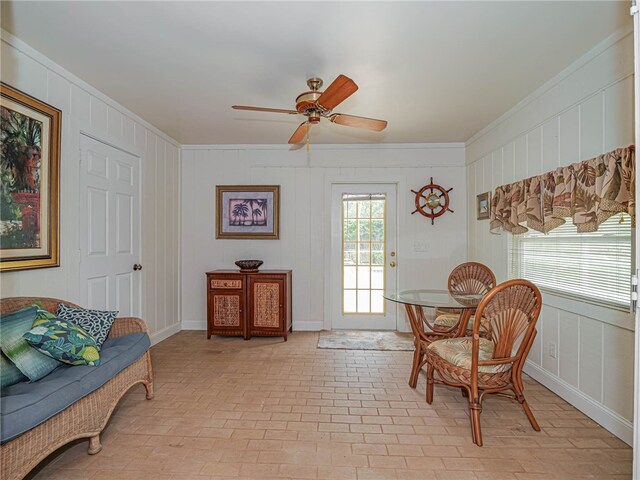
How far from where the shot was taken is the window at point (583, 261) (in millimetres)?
2182

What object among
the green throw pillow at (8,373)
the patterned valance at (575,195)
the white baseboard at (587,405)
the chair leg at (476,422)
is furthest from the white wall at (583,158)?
the green throw pillow at (8,373)

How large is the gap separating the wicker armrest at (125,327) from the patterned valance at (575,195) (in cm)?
320

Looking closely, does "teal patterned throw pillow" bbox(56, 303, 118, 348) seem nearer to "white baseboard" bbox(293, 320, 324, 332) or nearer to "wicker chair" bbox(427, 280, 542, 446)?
"wicker chair" bbox(427, 280, 542, 446)

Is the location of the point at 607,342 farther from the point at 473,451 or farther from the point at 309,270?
the point at 309,270

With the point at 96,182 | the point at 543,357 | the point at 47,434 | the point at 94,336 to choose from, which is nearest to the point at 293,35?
the point at 96,182

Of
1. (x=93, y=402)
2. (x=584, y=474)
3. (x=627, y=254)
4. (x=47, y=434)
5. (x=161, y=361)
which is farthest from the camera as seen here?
(x=161, y=361)

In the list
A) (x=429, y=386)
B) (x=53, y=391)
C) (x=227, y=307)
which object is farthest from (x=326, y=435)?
(x=227, y=307)

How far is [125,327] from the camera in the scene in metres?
2.64

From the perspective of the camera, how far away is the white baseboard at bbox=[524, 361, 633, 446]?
211 centimetres

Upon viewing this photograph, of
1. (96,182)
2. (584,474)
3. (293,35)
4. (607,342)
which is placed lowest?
(584,474)

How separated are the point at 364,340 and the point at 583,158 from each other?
113 inches

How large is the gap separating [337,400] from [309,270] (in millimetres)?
2218

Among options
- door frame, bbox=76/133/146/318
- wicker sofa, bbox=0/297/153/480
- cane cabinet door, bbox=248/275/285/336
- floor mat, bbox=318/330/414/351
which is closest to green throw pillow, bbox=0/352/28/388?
wicker sofa, bbox=0/297/153/480

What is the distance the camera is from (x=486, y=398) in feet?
8.77
